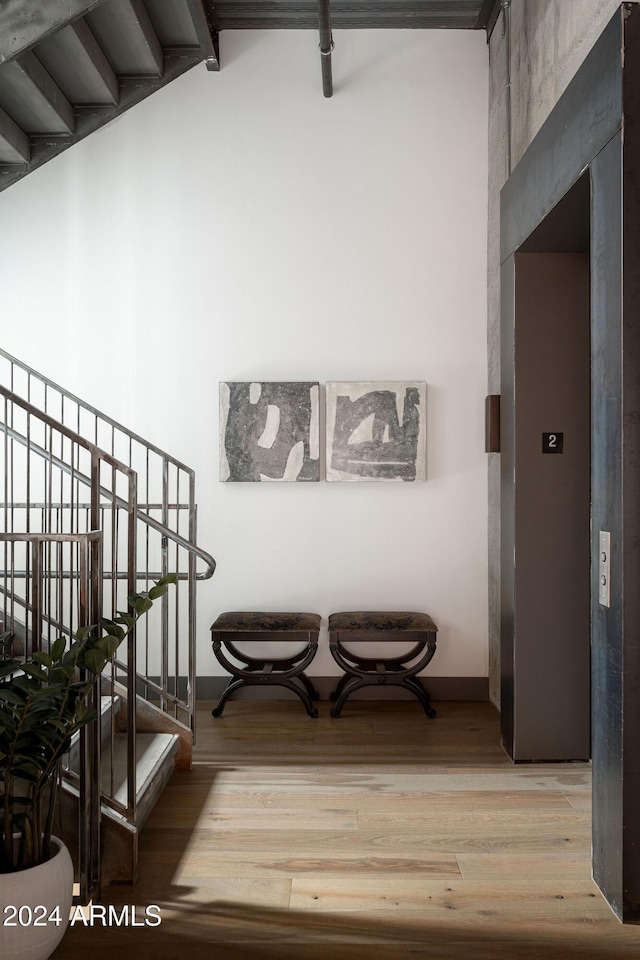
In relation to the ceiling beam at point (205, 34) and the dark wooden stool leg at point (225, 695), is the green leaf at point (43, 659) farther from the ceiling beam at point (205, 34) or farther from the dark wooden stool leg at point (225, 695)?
the ceiling beam at point (205, 34)

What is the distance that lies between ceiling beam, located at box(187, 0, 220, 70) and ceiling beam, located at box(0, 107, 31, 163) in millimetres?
1233

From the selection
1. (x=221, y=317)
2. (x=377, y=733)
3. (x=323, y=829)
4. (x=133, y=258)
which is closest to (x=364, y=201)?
(x=221, y=317)

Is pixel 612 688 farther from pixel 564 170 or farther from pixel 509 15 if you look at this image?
pixel 509 15

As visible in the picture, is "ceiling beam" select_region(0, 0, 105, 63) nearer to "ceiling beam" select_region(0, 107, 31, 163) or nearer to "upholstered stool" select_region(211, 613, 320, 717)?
"ceiling beam" select_region(0, 107, 31, 163)

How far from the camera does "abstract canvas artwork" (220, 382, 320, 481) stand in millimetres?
4375

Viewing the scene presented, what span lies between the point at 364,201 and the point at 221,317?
120cm

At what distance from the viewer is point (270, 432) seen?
173 inches

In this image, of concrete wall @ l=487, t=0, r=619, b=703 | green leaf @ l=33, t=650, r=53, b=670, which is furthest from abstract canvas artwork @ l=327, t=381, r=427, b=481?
green leaf @ l=33, t=650, r=53, b=670

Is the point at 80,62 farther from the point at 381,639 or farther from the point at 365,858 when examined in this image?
the point at 365,858

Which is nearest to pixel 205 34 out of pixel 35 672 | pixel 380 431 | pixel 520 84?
pixel 520 84

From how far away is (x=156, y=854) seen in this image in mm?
2557

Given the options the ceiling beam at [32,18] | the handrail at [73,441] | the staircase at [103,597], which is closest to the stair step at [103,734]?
the staircase at [103,597]

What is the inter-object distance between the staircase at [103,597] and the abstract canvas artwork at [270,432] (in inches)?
17.2

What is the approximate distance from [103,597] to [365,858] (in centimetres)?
178
